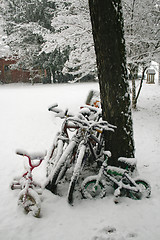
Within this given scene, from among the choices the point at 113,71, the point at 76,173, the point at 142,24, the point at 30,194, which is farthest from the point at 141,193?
the point at 142,24

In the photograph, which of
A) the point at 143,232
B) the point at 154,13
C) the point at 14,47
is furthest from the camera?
the point at 14,47

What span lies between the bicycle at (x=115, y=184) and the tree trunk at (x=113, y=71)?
0.34 metres

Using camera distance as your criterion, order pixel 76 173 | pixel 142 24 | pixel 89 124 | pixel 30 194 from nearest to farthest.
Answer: pixel 30 194
pixel 76 173
pixel 89 124
pixel 142 24

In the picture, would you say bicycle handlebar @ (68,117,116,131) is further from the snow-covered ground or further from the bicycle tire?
the snow-covered ground

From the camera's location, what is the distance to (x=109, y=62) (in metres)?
2.93

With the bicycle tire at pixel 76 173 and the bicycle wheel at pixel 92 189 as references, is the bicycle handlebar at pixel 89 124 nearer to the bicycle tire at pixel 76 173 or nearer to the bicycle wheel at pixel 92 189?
the bicycle tire at pixel 76 173

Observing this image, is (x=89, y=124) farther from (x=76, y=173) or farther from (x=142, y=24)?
(x=142, y=24)

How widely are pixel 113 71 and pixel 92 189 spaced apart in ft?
6.45

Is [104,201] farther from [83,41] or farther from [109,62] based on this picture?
[83,41]

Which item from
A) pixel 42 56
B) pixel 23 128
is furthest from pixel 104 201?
pixel 42 56

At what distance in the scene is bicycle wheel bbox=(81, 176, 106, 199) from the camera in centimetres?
297

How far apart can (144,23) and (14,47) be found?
1630 cm

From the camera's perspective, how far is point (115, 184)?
3.14m

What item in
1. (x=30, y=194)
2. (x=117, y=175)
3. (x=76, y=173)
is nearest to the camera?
(x=30, y=194)
